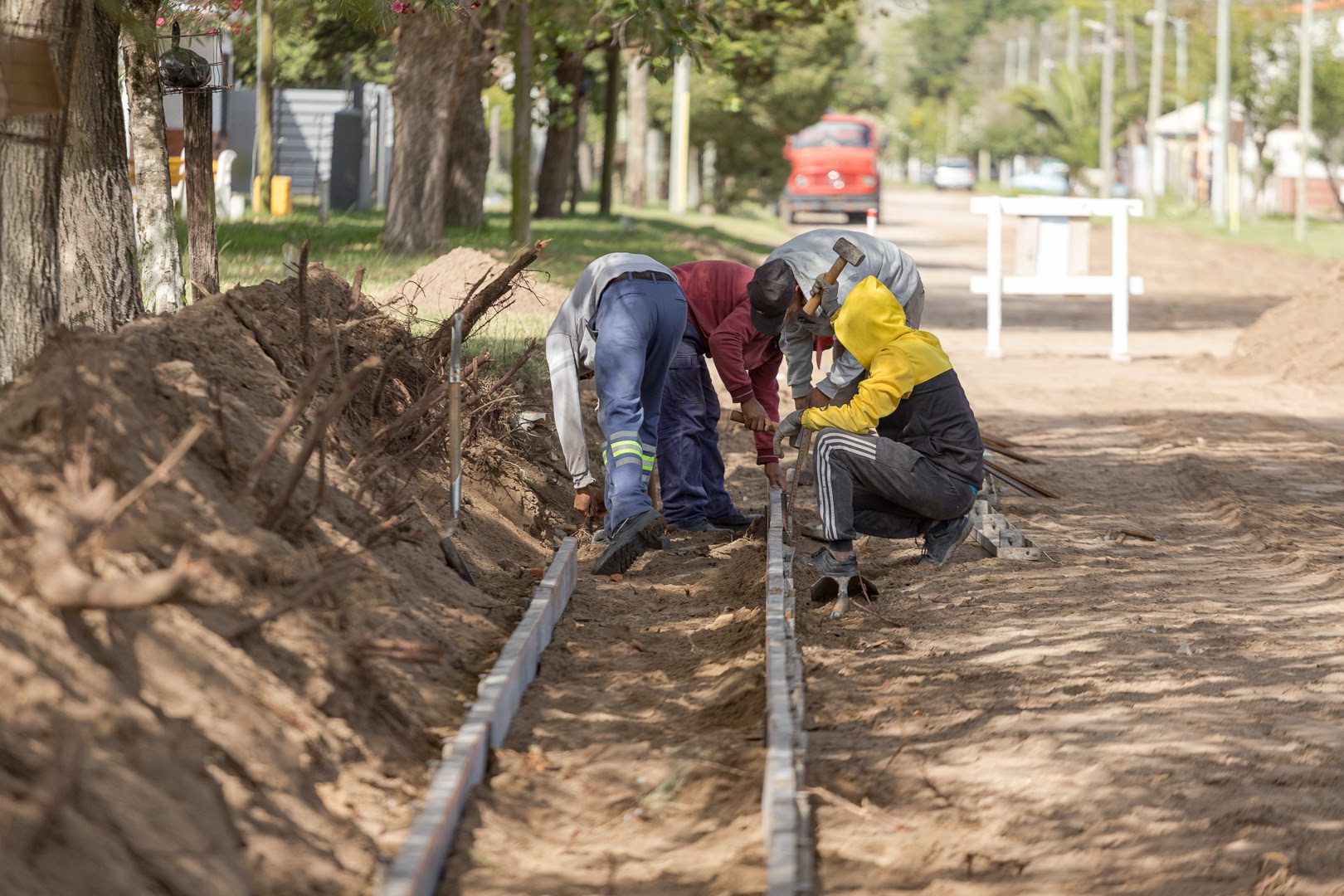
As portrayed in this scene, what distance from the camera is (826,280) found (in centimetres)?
756

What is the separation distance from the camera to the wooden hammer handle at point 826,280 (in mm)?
7523

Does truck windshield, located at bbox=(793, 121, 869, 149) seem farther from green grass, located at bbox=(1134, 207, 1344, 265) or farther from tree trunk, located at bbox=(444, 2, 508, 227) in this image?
tree trunk, located at bbox=(444, 2, 508, 227)

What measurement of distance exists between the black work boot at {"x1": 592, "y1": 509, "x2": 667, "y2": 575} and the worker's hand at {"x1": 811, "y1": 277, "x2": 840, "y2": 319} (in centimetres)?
127

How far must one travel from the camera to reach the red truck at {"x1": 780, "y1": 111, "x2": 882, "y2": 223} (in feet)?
137

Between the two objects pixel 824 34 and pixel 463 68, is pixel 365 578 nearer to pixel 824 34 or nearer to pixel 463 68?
pixel 463 68

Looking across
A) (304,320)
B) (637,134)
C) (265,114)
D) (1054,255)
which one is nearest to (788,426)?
(304,320)

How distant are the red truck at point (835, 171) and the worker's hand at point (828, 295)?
33.8 metres

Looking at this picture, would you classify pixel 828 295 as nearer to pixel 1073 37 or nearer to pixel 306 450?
pixel 306 450

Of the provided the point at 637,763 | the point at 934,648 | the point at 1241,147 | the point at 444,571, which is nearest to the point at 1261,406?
the point at 934,648

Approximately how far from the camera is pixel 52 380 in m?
4.48

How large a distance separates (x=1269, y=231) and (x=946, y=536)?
1560 inches

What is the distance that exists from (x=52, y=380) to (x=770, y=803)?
2260 millimetres

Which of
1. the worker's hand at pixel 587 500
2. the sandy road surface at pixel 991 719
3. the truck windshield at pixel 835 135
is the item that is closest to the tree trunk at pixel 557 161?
the truck windshield at pixel 835 135

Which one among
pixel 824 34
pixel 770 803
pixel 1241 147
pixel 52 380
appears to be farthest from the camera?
pixel 1241 147
